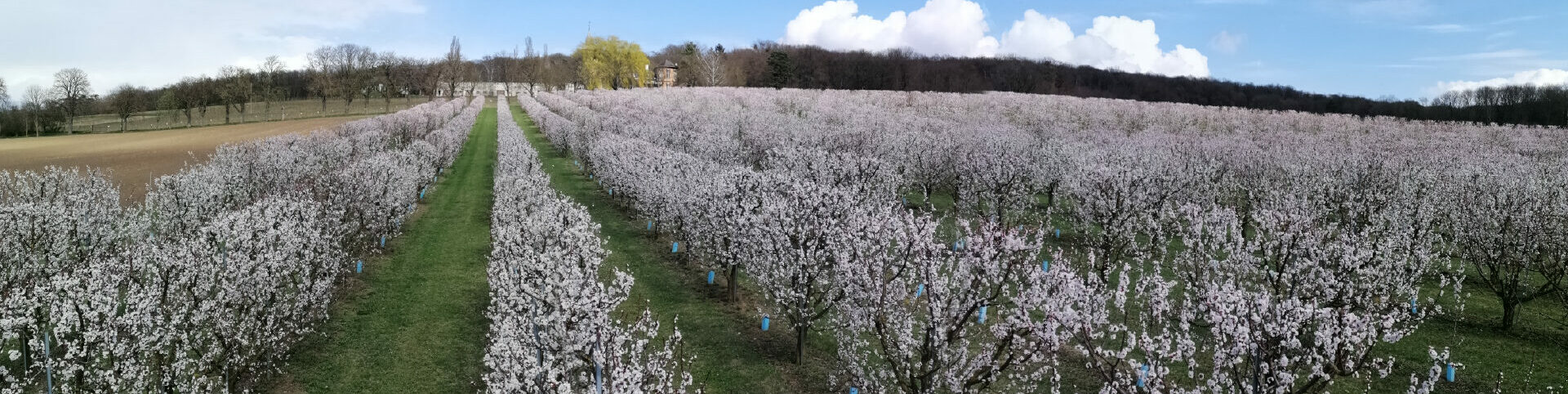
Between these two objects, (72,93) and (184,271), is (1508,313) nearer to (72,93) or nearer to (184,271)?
(184,271)

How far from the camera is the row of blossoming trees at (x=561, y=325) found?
7.90 meters

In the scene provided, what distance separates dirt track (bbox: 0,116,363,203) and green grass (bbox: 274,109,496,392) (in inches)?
705

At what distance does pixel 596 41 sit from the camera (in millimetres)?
102500

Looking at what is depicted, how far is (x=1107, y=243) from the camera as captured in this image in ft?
57.5

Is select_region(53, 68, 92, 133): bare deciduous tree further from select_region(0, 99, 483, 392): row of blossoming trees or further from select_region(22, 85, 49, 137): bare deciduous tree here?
select_region(0, 99, 483, 392): row of blossoming trees

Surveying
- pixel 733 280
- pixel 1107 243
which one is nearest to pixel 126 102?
pixel 733 280

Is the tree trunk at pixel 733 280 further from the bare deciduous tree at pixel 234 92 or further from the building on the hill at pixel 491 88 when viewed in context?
the building on the hill at pixel 491 88

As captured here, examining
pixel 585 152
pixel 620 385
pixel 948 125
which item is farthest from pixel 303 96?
pixel 620 385

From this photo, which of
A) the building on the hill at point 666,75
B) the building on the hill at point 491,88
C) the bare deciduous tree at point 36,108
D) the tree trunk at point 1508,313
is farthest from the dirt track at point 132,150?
the building on the hill at point 666,75

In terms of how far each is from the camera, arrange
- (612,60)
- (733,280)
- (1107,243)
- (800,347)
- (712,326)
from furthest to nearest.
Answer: (612,60)
(1107,243)
(733,280)
(712,326)
(800,347)

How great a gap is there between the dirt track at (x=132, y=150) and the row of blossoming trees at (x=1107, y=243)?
23164mm

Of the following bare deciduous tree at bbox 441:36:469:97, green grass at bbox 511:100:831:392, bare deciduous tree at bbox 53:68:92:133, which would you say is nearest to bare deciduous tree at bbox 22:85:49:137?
bare deciduous tree at bbox 53:68:92:133

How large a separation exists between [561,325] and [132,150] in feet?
204

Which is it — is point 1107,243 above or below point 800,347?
above
